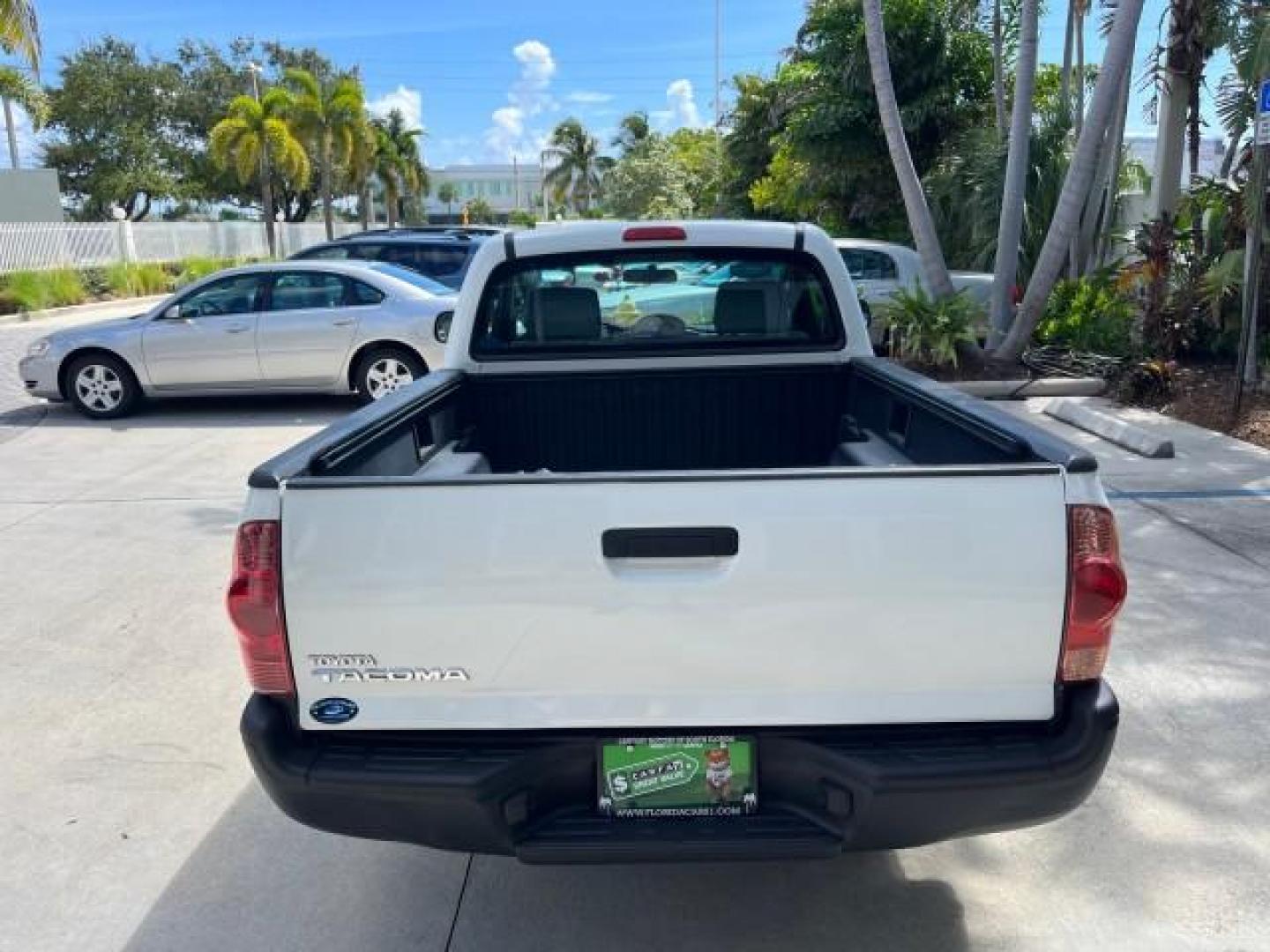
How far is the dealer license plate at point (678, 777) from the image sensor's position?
2.35m

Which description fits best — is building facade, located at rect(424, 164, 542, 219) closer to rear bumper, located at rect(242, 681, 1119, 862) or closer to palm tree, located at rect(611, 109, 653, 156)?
palm tree, located at rect(611, 109, 653, 156)

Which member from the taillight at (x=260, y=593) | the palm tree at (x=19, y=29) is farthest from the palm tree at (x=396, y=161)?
the taillight at (x=260, y=593)

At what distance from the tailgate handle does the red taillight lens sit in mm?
2094

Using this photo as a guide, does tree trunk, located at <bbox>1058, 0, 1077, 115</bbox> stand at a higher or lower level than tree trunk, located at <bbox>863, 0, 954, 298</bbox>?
higher

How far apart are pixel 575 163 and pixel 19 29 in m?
62.3

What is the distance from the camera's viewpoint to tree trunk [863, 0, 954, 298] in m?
10.6

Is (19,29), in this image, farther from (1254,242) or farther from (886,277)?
(1254,242)

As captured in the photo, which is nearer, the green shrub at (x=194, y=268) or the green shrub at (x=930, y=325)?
the green shrub at (x=930, y=325)

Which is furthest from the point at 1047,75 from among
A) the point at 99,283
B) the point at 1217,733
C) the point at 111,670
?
the point at 99,283

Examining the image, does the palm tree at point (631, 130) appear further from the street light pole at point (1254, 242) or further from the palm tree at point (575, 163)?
the street light pole at point (1254, 242)

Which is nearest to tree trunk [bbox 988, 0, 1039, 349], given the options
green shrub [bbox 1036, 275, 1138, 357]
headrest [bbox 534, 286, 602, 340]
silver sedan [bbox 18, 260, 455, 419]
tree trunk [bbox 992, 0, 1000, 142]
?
green shrub [bbox 1036, 275, 1138, 357]

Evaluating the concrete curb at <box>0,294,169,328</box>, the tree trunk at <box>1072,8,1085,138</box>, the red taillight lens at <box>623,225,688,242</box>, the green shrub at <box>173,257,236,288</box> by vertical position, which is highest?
the tree trunk at <box>1072,8,1085,138</box>

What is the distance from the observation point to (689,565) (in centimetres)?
224

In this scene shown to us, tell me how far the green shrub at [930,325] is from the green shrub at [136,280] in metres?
21.2
